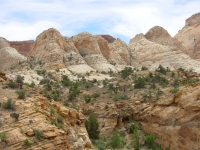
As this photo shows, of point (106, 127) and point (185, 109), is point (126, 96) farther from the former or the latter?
point (185, 109)

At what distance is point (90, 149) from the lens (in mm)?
17984

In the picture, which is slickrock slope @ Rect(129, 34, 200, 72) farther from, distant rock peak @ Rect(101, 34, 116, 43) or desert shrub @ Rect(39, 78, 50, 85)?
distant rock peak @ Rect(101, 34, 116, 43)

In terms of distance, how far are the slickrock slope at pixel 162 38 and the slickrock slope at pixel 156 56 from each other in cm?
186

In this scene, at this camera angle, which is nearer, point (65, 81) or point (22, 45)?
point (65, 81)

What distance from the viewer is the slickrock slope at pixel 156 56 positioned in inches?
2147

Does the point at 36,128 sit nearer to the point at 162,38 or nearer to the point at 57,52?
the point at 57,52

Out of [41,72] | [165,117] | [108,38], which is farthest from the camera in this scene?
[108,38]

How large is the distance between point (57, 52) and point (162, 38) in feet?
96.8

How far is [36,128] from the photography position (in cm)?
1512

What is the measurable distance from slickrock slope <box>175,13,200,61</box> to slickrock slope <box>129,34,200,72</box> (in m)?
18.2

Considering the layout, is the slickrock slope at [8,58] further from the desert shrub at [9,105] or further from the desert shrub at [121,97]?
the desert shrub at [9,105]

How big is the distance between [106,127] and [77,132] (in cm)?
1051

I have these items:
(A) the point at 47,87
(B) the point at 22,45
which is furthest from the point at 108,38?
(A) the point at 47,87

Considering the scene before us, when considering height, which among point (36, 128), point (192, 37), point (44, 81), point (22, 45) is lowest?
point (36, 128)
